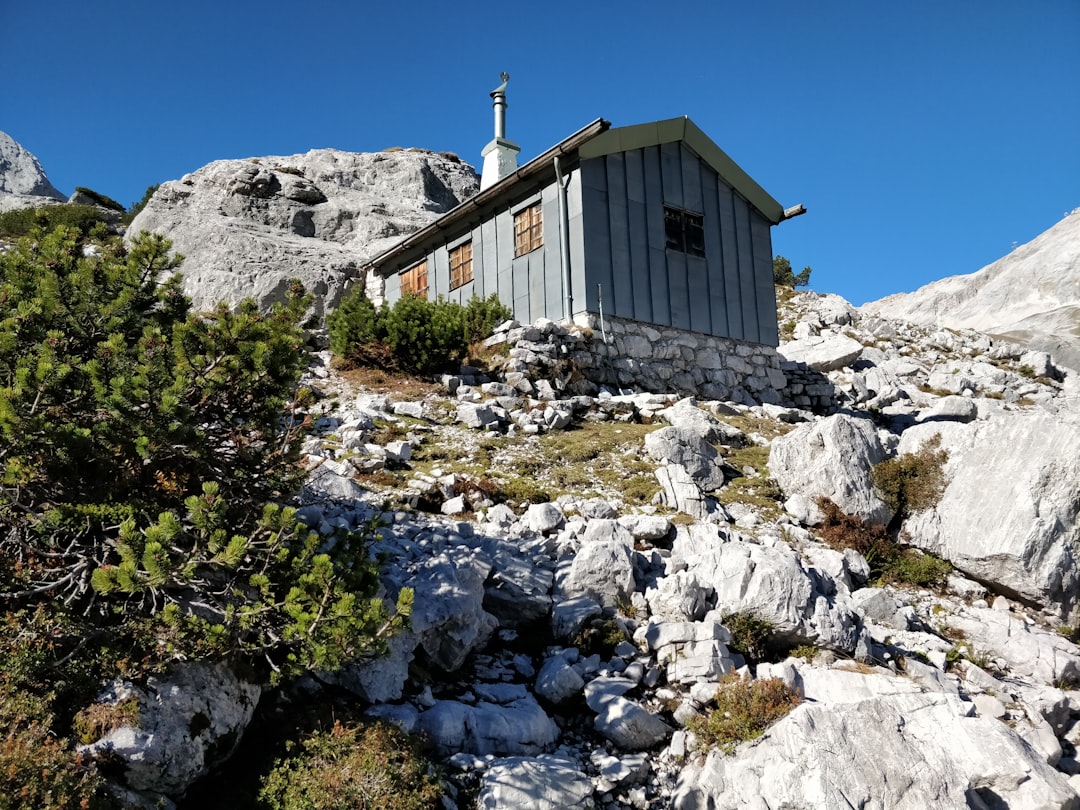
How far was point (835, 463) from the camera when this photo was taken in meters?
12.5

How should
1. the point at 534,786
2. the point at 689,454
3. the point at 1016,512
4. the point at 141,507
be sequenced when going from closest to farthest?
the point at 141,507 → the point at 534,786 → the point at 1016,512 → the point at 689,454

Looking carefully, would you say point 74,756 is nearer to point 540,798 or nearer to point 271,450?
point 271,450

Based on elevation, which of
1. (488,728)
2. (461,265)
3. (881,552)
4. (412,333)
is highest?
(461,265)

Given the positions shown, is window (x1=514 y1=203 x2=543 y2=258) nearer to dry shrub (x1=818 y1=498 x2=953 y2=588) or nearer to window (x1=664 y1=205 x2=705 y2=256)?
window (x1=664 y1=205 x2=705 y2=256)

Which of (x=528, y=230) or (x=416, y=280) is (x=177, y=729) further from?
(x=416, y=280)

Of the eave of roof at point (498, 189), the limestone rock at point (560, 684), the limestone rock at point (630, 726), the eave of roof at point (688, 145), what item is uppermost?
the eave of roof at point (688, 145)

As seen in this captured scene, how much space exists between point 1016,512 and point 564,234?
38.0 feet

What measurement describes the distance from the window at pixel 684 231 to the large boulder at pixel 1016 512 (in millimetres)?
10057

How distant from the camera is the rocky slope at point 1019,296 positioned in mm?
40219

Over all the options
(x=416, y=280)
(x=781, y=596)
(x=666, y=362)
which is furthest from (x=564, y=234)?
(x=781, y=596)

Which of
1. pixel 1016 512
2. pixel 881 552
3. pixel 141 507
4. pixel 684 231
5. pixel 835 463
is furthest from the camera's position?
pixel 684 231

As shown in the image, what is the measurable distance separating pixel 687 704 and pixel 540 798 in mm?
1997

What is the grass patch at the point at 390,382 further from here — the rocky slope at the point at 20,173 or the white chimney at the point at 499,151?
the rocky slope at the point at 20,173

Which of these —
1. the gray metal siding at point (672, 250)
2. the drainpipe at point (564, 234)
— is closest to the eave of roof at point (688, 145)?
the gray metal siding at point (672, 250)
